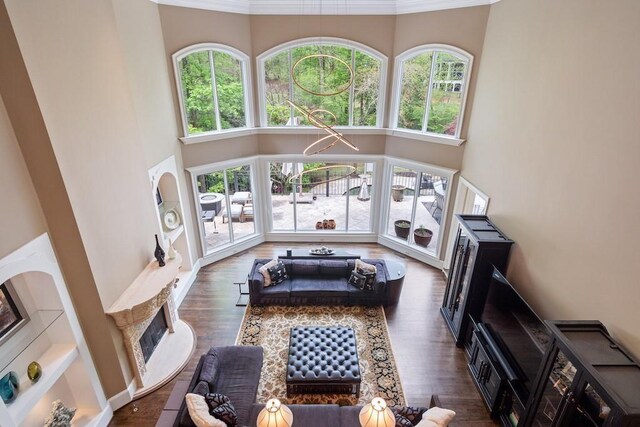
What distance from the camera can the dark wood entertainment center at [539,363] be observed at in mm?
3150

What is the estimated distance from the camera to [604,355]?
134 inches

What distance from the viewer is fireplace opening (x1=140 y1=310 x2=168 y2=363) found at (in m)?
6.19

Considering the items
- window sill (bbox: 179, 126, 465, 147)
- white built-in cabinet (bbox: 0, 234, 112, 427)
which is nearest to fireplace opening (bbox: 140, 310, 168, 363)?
white built-in cabinet (bbox: 0, 234, 112, 427)

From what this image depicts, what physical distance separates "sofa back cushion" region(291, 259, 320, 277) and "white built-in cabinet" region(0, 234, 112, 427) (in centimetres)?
432

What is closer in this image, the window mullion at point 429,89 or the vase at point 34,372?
the vase at point 34,372

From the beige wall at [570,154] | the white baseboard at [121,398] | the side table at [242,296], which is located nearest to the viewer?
the beige wall at [570,154]

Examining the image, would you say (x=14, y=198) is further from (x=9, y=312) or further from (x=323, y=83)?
(x=323, y=83)

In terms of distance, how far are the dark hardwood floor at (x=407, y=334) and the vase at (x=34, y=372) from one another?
1.71 metres

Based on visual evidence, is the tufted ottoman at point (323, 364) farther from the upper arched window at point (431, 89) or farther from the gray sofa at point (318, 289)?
the upper arched window at point (431, 89)

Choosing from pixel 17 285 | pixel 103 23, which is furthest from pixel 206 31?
pixel 17 285

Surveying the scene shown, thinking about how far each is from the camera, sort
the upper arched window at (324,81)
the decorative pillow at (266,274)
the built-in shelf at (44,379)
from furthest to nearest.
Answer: the upper arched window at (324,81)
the decorative pillow at (266,274)
the built-in shelf at (44,379)

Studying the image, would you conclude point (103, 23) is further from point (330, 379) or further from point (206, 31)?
point (330, 379)

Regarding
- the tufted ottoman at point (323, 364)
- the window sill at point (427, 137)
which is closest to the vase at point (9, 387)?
the tufted ottoman at point (323, 364)

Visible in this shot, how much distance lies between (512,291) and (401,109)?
5800 mm
